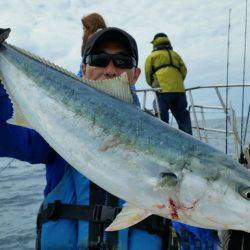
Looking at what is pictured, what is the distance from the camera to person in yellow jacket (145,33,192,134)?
789 centimetres

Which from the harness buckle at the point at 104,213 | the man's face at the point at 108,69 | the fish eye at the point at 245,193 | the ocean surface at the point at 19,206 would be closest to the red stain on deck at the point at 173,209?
the fish eye at the point at 245,193

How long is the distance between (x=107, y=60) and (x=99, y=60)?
0.20 ft

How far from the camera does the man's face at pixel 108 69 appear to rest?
3.08 m

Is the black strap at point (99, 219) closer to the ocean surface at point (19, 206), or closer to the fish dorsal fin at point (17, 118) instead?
the fish dorsal fin at point (17, 118)

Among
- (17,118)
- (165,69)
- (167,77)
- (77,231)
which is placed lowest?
(77,231)

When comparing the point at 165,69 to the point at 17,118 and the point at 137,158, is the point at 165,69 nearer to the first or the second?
the point at 17,118

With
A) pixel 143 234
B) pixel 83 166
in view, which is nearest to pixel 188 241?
pixel 143 234

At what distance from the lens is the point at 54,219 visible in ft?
9.13

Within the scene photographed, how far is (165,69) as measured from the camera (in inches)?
311

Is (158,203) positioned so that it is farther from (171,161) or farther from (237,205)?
(237,205)

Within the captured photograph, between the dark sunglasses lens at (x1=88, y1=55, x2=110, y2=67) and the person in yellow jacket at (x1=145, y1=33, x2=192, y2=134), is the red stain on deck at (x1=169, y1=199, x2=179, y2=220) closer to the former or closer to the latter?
the dark sunglasses lens at (x1=88, y1=55, x2=110, y2=67)

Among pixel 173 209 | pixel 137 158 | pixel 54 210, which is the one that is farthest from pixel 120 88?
pixel 54 210

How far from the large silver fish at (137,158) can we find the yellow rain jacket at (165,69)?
552 centimetres

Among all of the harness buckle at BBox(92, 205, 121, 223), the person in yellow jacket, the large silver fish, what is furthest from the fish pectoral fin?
the person in yellow jacket
